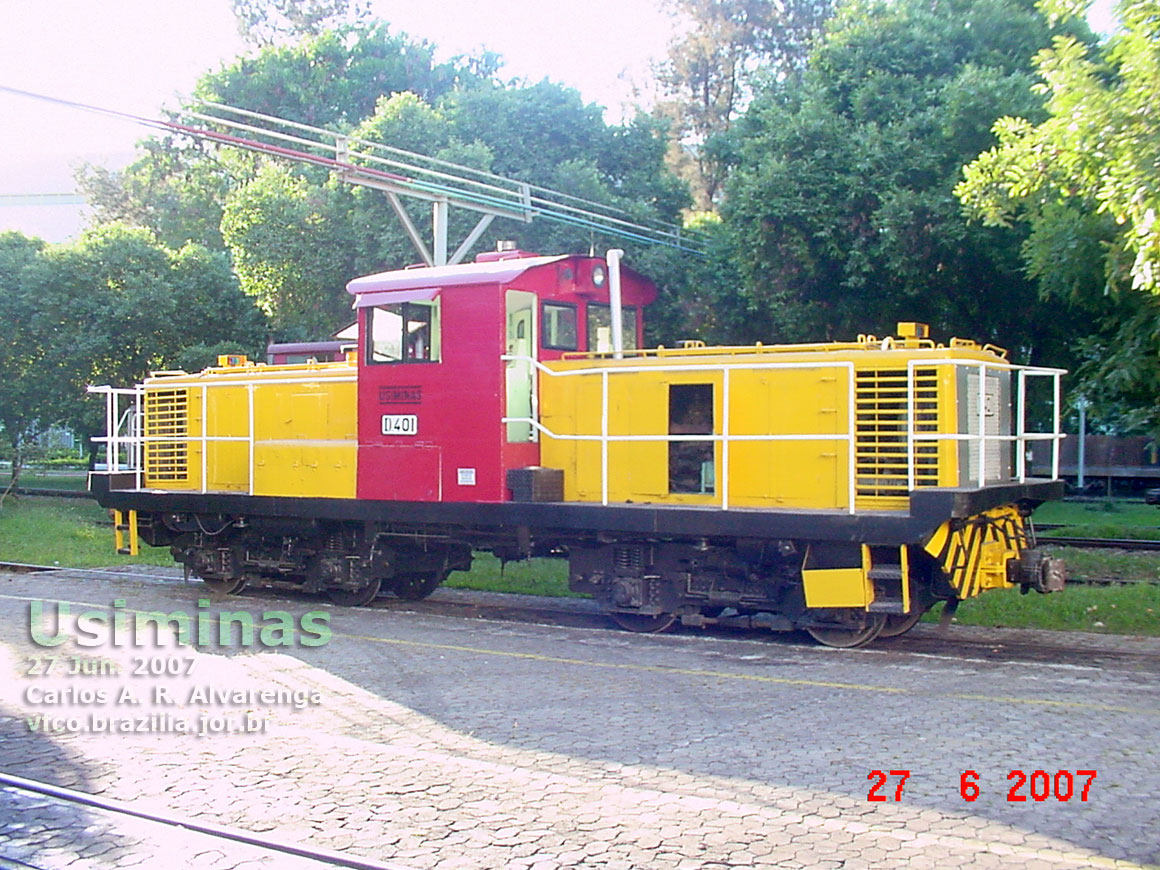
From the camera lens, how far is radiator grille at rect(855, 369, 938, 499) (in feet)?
31.6

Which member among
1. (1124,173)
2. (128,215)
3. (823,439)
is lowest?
(823,439)

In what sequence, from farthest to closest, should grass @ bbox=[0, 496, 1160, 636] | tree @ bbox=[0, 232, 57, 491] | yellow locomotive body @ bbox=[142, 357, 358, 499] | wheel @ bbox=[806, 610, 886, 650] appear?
tree @ bbox=[0, 232, 57, 491], yellow locomotive body @ bbox=[142, 357, 358, 499], grass @ bbox=[0, 496, 1160, 636], wheel @ bbox=[806, 610, 886, 650]

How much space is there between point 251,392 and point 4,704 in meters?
5.79

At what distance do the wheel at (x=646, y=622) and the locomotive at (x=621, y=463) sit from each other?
0.07 ft

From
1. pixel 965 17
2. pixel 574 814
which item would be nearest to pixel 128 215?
pixel 965 17

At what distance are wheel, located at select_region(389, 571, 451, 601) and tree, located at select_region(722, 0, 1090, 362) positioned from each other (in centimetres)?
818

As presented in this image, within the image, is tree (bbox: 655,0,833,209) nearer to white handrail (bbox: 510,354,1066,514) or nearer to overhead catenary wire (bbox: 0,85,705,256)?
overhead catenary wire (bbox: 0,85,705,256)

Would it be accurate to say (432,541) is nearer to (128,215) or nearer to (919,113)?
(919,113)

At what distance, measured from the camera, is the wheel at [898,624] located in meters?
10.1

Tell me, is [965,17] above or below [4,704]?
above

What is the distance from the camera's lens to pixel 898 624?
1024cm

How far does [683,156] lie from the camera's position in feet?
149

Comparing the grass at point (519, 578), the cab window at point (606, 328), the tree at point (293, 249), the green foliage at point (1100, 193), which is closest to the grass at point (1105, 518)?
the green foliage at point (1100, 193)

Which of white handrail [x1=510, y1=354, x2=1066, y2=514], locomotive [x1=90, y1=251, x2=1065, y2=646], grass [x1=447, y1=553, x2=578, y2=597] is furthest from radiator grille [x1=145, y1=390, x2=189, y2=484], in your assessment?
white handrail [x1=510, y1=354, x2=1066, y2=514]
